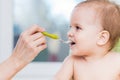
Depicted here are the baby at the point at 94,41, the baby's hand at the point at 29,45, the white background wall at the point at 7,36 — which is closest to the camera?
the baby's hand at the point at 29,45

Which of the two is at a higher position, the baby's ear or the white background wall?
the baby's ear

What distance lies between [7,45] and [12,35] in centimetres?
6

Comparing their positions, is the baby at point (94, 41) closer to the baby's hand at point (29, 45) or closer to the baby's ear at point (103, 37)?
the baby's ear at point (103, 37)

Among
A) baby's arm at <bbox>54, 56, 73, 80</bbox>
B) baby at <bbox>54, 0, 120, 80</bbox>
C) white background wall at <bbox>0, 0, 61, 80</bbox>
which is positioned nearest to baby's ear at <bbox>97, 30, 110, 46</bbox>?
baby at <bbox>54, 0, 120, 80</bbox>

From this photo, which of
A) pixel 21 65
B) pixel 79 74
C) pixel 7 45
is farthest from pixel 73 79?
pixel 7 45

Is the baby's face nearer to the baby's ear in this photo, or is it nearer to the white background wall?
the baby's ear

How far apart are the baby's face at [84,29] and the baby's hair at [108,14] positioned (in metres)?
0.02

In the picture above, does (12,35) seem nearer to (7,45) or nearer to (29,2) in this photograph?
(7,45)

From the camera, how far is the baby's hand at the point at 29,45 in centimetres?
111

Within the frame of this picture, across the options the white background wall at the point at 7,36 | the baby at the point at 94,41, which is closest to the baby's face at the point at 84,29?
the baby at the point at 94,41

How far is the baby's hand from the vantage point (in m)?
1.11

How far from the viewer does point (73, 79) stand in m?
1.31

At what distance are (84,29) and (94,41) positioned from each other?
5 centimetres

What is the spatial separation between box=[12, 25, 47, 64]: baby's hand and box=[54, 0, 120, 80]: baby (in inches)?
4.4
